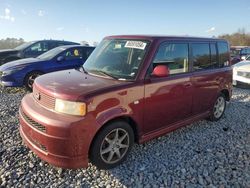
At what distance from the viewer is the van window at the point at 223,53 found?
5.23 metres

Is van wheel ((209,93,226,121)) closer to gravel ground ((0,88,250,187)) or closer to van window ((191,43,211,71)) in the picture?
gravel ground ((0,88,250,187))

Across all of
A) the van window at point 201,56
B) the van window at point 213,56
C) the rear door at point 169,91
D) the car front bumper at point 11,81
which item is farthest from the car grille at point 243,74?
the car front bumper at point 11,81

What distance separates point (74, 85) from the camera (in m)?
3.22

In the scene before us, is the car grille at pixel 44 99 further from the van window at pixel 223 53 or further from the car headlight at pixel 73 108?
the van window at pixel 223 53

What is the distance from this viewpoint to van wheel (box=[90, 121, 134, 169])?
312 cm

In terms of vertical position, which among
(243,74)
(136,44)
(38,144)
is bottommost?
(38,144)

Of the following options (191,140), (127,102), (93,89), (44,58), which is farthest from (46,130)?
(44,58)

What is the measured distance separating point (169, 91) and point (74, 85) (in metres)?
1.53

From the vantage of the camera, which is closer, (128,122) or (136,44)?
(128,122)

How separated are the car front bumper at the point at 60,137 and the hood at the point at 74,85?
0.83ft

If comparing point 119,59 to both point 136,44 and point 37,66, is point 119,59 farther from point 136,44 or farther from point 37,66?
point 37,66

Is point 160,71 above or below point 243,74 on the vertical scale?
above

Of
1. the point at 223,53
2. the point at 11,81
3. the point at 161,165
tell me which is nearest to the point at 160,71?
the point at 161,165

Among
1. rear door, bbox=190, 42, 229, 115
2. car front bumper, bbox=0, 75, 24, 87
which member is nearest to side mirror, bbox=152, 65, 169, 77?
rear door, bbox=190, 42, 229, 115
